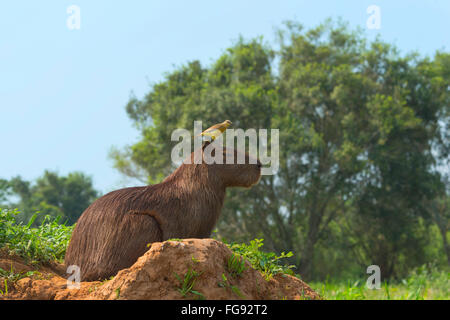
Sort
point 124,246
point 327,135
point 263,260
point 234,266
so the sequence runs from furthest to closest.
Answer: point 327,135 → point 263,260 → point 124,246 → point 234,266

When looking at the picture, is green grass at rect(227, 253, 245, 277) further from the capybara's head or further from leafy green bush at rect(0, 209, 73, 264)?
leafy green bush at rect(0, 209, 73, 264)

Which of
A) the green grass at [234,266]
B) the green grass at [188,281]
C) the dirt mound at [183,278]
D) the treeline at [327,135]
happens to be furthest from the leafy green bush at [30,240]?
the treeline at [327,135]

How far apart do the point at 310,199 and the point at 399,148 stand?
4.31 meters

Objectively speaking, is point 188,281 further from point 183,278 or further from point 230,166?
point 230,166

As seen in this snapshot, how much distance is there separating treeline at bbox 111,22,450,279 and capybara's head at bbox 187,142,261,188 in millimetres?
12574

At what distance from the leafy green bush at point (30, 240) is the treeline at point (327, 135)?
465 inches

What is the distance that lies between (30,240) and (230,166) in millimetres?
2164

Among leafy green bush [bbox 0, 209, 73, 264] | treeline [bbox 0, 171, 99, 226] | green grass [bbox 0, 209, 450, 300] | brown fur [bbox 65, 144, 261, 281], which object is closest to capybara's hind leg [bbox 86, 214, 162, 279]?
brown fur [bbox 65, 144, 261, 281]

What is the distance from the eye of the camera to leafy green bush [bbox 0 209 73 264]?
14.3 ft

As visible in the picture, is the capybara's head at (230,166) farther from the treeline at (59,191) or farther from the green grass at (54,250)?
the treeline at (59,191)

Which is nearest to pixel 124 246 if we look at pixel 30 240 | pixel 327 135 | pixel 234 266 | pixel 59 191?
pixel 234 266

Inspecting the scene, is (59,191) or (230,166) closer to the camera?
(230,166)

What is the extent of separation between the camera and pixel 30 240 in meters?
4.39
